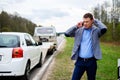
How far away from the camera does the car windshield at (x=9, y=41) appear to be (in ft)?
33.7

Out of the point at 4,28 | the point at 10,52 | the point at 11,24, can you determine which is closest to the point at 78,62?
the point at 10,52

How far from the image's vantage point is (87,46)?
21.4 feet

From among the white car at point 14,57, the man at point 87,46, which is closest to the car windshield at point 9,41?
the white car at point 14,57

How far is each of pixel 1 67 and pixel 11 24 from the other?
106151mm

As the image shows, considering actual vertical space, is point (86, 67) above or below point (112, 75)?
above

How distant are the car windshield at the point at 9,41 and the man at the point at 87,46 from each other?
4.06 meters

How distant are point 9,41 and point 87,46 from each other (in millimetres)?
4537

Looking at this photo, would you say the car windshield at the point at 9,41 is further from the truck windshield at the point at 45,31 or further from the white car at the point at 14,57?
the truck windshield at the point at 45,31

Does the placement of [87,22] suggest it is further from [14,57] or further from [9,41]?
[9,41]

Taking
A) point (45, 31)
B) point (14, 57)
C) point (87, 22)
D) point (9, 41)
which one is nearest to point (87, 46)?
point (87, 22)

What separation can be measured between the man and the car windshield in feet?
13.3

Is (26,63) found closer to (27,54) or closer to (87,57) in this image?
(27,54)

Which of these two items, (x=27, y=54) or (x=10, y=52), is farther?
(x=27, y=54)

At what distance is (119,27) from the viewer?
62719 millimetres
